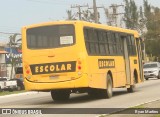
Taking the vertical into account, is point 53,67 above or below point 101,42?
below

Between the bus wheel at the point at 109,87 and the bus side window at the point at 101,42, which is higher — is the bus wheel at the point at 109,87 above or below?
below

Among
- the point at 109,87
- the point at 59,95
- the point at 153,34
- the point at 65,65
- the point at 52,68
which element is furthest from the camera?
the point at 153,34

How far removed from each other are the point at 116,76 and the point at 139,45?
508cm

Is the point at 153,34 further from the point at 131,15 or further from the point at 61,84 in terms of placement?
the point at 61,84

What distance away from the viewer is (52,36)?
20609 millimetres

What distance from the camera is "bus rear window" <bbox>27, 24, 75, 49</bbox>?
2047cm

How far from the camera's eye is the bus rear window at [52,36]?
806 inches

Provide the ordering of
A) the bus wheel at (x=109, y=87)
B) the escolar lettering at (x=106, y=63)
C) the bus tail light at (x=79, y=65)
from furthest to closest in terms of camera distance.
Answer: the bus wheel at (x=109, y=87) < the escolar lettering at (x=106, y=63) < the bus tail light at (x=79, y=65)

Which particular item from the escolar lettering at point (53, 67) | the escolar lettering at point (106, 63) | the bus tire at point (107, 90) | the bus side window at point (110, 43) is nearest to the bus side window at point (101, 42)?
the escolar lettering at point (106, 63)

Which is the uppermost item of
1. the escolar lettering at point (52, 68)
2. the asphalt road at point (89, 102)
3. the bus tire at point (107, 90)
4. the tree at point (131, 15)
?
the tree at point (131, 15)

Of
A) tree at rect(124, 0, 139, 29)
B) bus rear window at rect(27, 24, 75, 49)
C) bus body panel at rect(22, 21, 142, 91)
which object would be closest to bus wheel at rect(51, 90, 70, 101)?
bus body panel at rect(22, 21, 142, 91)

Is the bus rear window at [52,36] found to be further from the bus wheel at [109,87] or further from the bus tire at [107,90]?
the bus wheel at [109,87]

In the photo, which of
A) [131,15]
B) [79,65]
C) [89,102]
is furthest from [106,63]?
[131,15]

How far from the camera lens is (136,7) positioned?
107 m
